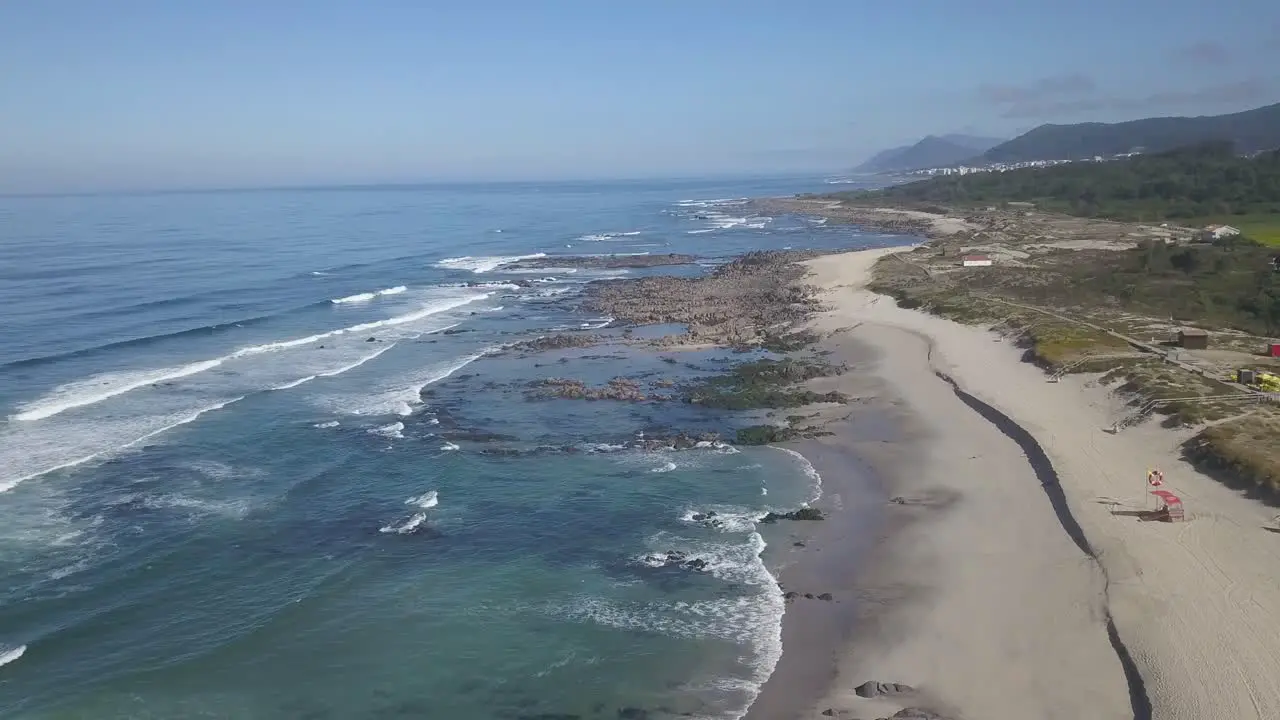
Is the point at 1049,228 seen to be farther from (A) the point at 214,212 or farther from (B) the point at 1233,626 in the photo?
(A) the point at 214,212

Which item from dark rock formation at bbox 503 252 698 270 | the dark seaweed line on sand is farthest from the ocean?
dark rock formation at bbox 503 252 698 270

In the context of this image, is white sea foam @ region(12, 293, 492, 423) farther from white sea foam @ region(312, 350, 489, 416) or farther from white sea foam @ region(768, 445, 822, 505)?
white sea foam @ region(768, 445, 822, 505)

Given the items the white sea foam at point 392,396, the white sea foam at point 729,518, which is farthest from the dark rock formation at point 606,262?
the white sea foam at point 729,518

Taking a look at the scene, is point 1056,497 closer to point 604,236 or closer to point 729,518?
point 729,518

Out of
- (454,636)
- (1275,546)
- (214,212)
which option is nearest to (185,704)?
(454,636)

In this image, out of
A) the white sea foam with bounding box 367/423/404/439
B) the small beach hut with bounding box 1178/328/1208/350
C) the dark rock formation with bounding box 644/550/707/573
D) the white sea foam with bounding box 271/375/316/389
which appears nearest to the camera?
the dark rock formation with bounding box 644/550/707/573

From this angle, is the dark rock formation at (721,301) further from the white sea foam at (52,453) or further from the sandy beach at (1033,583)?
the white sea foam at (52,453)

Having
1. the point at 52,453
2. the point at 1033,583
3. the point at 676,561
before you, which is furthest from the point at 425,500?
the point at 1033,583
